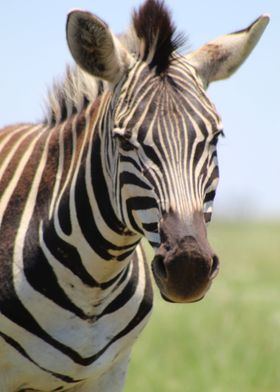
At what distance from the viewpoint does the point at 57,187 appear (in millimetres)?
6348

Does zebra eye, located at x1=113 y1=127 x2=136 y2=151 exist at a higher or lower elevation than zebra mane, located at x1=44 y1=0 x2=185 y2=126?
lower

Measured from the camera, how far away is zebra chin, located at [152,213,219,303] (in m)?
5.01

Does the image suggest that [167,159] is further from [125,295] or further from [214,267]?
[125,295]

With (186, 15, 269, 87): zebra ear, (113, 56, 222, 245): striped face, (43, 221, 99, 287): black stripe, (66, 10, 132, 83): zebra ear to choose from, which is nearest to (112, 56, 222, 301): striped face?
(113, 56, 222, 245): striped face

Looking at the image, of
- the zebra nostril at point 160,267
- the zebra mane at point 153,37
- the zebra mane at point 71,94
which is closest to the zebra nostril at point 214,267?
the zebra nostril at point 160,267

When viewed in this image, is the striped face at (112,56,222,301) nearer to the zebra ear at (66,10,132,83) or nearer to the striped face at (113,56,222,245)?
the striped face at (113,56,222,245)

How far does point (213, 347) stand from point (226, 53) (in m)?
9.02

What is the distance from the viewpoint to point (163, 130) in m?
5.37

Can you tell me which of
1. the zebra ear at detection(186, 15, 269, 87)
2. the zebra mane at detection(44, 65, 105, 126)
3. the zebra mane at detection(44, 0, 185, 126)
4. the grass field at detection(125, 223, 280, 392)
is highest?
the zebra mane at detection(44, 0, 185, 126)

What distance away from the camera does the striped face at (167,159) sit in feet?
17.0

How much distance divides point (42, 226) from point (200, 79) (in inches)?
52.7

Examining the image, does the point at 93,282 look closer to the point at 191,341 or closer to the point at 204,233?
the point at 204,233

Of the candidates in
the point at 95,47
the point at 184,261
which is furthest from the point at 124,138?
the point at 184,261

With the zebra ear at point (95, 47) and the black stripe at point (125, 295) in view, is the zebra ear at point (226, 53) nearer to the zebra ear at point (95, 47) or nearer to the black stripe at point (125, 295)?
the zebra ear at point (95, 47)
